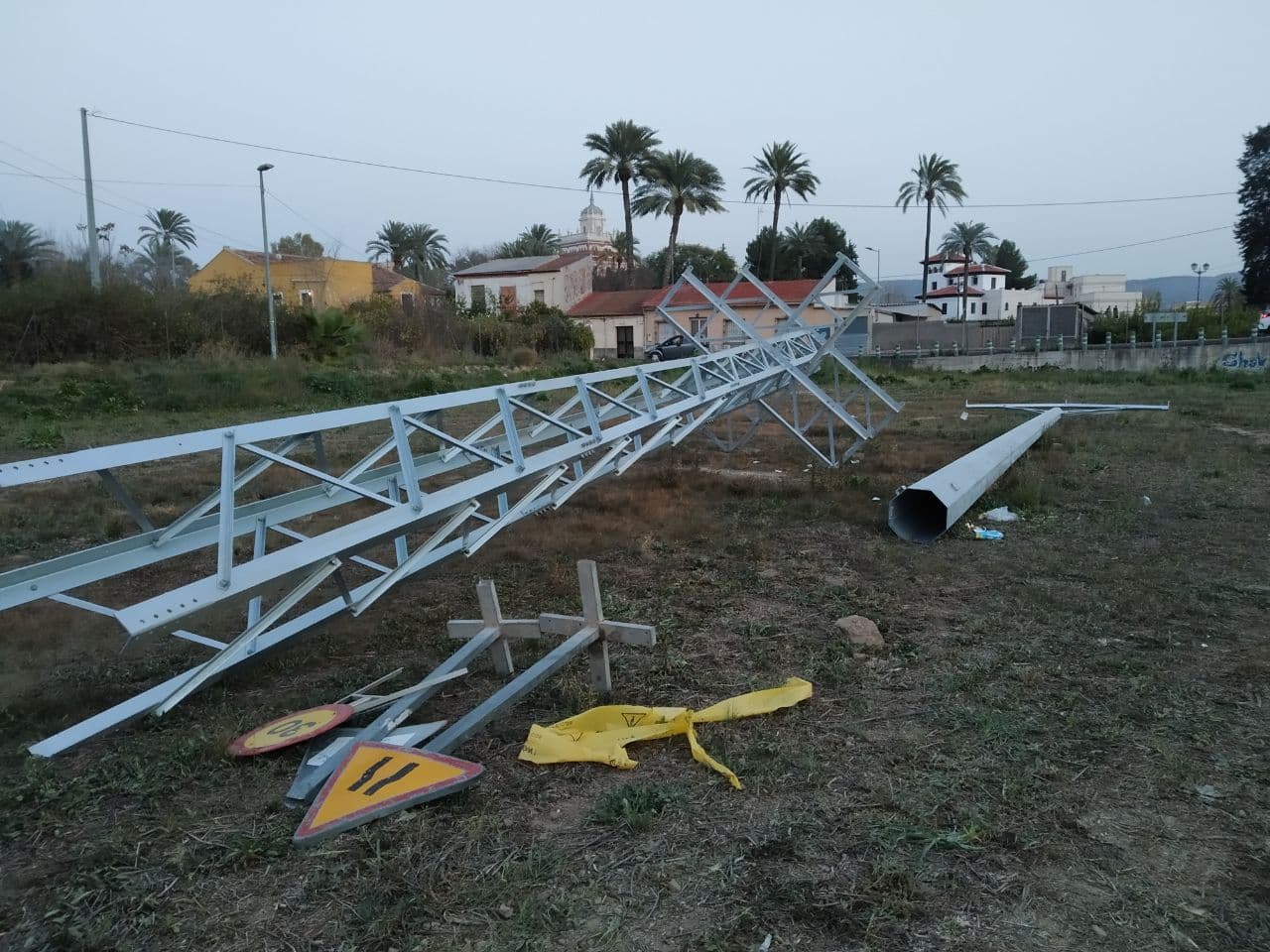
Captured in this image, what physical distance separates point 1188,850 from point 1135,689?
1572 mm

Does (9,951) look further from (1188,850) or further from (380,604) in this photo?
(1188,850)

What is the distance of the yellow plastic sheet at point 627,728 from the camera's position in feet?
12.6

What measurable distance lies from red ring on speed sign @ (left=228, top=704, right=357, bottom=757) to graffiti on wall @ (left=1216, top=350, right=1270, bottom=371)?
31018 millimetres

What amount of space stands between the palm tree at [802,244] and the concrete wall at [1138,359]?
32605 millimetres

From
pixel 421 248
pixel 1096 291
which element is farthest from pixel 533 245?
pixel 1096 291

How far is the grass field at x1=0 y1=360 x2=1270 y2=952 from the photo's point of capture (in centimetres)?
282

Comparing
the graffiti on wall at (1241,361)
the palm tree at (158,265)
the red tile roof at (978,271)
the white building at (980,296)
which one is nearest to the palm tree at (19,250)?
the palm tree at (158,265)

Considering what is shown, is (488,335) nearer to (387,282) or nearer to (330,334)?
(330,334)

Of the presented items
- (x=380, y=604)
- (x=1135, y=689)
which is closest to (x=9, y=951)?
(x=380, y=604)

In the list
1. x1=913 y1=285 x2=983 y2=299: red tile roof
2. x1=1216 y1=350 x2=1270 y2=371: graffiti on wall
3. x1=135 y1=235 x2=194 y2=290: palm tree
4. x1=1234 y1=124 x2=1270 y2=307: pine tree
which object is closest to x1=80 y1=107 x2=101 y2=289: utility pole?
x1=135 y1=235 x2=194 y2=290: palm tree

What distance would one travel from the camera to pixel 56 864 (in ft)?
10.4

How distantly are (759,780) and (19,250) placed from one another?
33.1 m

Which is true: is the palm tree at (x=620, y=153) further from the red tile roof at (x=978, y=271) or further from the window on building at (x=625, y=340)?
the red tile roof at (x=978, y=271)

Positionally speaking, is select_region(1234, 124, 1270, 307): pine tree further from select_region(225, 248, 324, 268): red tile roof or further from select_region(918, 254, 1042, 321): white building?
select_region(225, 248, 324, 268): red tile roof
